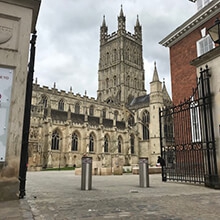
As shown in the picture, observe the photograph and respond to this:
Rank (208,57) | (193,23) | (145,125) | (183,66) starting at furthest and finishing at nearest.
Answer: (145,125), (183,66), (193,23), (208,57)

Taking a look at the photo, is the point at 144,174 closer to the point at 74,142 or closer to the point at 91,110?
the point at 74,142

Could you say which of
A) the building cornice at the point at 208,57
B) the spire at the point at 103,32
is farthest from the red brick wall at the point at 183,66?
the spire at the point at 103,32

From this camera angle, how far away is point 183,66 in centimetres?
1691

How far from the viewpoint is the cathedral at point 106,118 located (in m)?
40.8

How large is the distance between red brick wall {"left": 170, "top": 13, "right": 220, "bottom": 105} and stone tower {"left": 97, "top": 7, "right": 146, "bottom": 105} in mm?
51088

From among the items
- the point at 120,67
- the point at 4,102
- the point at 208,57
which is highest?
the point at 120,67

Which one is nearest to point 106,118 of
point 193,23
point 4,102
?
point 193,23

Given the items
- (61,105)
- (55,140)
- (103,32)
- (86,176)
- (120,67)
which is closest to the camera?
(86,176)

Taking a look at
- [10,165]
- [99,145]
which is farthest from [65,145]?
[10,165]

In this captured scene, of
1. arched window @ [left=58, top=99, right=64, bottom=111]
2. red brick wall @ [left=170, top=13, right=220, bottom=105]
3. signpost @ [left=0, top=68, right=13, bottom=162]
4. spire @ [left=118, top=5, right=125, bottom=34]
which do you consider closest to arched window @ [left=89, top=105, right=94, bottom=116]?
arched window @ [left=58, top=99, right=64, bottom=111]

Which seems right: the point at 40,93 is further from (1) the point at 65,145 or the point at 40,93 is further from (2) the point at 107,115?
(2) the point at 107,115

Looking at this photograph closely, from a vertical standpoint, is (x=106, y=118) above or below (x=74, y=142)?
above

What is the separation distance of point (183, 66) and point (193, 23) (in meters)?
2.97

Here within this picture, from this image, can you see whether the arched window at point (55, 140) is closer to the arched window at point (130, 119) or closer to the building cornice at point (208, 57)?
the arched window at point (130, 119)
